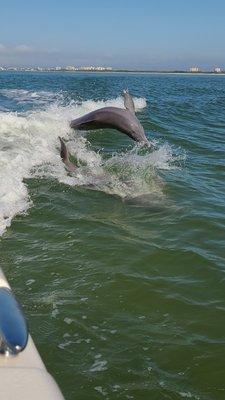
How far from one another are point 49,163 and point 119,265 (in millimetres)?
5011

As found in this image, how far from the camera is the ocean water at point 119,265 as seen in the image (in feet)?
12.9

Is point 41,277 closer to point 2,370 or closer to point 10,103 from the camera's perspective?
point 2,370

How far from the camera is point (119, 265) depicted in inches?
229

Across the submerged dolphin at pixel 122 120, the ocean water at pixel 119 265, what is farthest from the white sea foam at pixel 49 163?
the submerged dolphin at pixel 122 120

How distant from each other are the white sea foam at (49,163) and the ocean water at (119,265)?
4 centimetres

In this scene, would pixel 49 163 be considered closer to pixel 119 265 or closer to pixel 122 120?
pixel 122 120

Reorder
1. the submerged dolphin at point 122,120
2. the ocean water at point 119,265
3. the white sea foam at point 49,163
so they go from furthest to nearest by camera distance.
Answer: the submerged dolphin at point 122,120, the white sea foam at point 49,163, the ocean water at point 119,265

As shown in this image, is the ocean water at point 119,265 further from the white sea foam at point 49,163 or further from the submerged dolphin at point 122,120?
the submerged dolphin at point 122,120

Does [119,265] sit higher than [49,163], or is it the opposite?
[49,163]

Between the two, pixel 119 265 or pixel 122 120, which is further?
pixel 122 120

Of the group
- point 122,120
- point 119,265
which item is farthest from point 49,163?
point 119,265

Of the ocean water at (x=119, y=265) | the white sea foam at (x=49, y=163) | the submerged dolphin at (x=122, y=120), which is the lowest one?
the ocean water at (x=119, y=265)

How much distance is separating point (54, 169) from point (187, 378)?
6.66 m

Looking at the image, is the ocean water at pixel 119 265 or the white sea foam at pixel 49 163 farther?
the white sea foam at pixel 49 163
